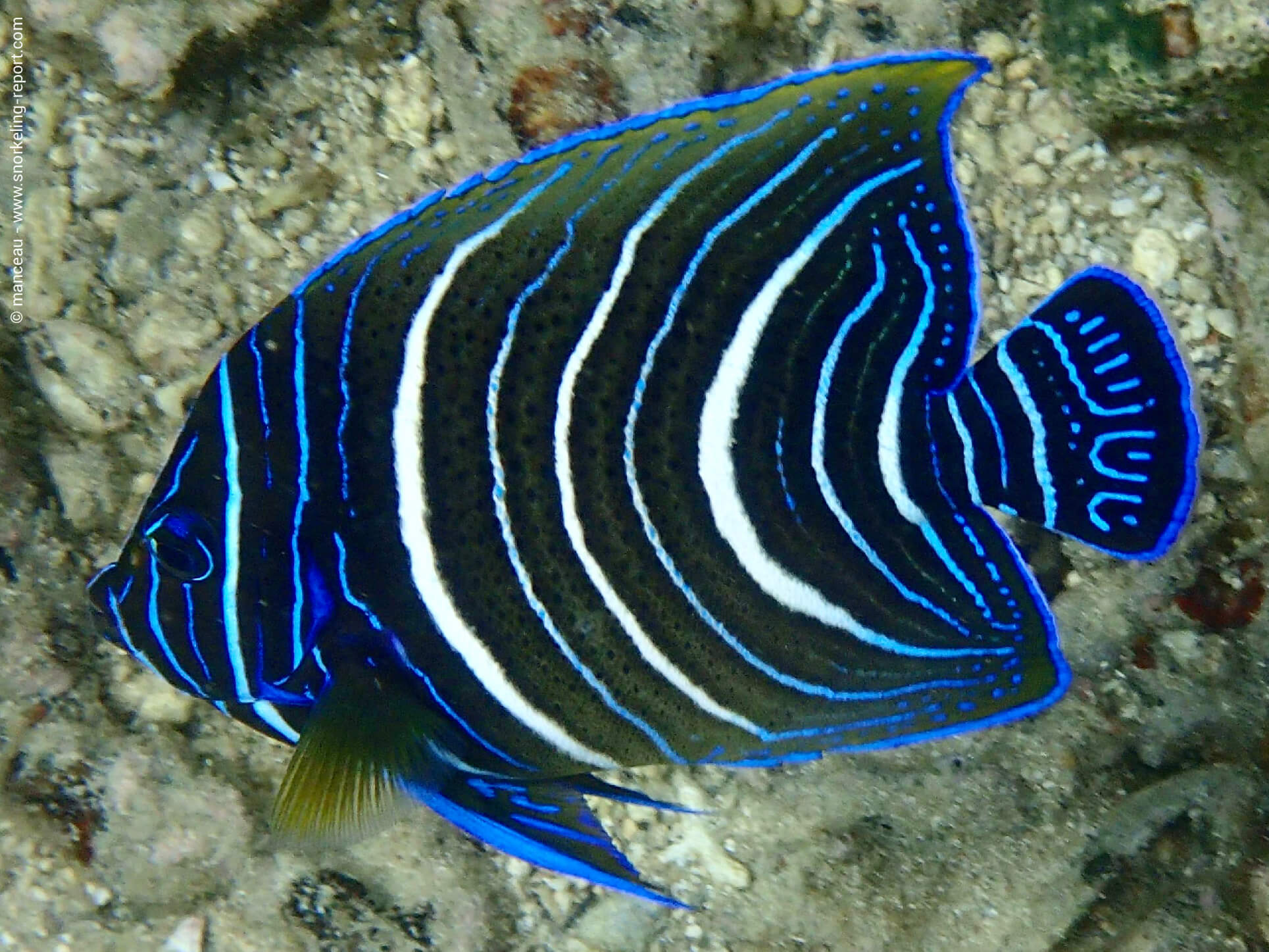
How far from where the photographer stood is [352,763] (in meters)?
1.05

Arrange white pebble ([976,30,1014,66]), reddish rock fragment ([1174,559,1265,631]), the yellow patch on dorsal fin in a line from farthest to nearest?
1. white pebble ([976,30,1014,66])
2. reddish rock fragment ([1174,559,1265,631])
3. the yellow patch on dorsal fin

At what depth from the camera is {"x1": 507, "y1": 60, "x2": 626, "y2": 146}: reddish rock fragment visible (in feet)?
6.08

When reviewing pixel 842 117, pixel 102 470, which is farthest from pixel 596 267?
pixel 102 470

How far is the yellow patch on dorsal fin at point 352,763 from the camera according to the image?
3.40ft

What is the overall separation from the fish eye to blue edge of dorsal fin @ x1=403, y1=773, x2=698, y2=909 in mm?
363

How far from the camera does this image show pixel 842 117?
0.98 metres

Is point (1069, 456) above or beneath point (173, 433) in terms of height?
above

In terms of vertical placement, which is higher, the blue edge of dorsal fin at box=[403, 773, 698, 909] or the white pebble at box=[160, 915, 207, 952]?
the blue edge of dorsal fin at box=[403, 773, 698, 909]

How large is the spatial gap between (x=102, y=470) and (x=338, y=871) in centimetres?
102

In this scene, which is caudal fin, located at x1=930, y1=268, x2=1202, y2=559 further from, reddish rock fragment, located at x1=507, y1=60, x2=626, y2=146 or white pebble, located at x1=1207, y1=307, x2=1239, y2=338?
reddish rock fragment, located at x1=507, y1=60, x2=626, y2=146

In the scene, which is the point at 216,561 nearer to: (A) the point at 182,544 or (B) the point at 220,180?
(A) the point at 182,544

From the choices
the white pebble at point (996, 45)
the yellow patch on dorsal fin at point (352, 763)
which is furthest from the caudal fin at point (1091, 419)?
the white pebble at point (996, 45)

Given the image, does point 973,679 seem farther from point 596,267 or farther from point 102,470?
point 102,470

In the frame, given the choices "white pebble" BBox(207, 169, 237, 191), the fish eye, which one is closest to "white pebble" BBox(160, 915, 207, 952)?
the fish eye
